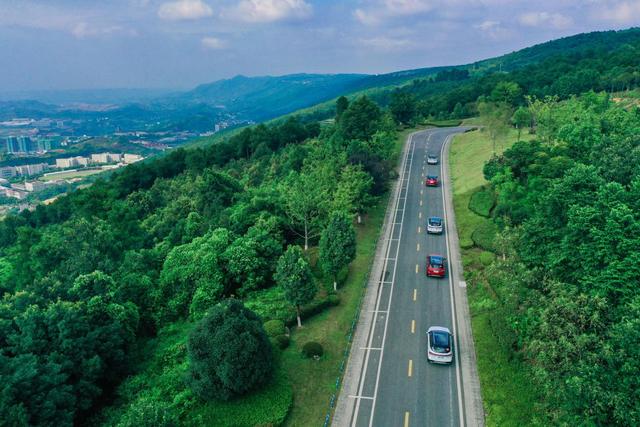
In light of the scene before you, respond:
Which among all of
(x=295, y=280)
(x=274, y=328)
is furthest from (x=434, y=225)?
(x=274, y=328)

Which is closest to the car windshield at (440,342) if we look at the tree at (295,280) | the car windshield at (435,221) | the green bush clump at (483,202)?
the tree at (295,280)

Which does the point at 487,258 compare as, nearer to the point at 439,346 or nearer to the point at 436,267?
the point at 436,267

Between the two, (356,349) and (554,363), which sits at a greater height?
(554,363)

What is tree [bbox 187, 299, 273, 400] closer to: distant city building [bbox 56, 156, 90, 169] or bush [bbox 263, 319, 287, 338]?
bush [bbox 263, 319, 287, 338]

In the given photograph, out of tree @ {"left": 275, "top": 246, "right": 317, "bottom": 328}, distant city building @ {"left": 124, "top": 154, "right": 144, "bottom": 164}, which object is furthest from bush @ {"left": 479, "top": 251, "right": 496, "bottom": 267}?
distant city building @ {"left": 124, "top": 154, "right": 144, "bottom": 164}

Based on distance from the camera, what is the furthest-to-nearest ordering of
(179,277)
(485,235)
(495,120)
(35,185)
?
(35,185), (495,120), (485,235), (179,277)

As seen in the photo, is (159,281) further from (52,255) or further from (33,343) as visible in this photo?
(52,255)

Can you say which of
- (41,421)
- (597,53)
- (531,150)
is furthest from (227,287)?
(597,53)
